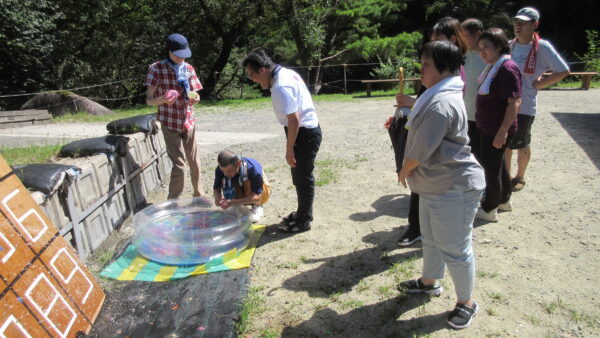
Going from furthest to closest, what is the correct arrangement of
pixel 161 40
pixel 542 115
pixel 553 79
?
pixel 161 40
pixel 542 115
pixel 553 79

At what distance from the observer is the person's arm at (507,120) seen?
3.24 m

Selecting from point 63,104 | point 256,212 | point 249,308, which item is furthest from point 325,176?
point 63,104

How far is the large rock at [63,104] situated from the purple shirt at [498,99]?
1147 cm

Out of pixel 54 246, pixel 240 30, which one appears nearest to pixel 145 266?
pixel 54 246

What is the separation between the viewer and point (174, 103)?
4.24 meters

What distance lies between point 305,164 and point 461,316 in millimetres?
1695

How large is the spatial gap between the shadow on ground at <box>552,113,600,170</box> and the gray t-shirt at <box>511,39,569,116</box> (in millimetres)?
1969

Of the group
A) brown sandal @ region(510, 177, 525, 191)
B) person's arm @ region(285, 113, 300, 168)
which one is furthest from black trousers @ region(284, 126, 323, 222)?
brown sandal @ region(510, 177, 525, 191)

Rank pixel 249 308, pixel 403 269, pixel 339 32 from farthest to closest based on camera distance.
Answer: pixel 339 32
pixel 403 269
pixel 249 308

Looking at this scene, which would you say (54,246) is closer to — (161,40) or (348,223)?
(348,223)

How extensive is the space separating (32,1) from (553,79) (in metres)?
15.7

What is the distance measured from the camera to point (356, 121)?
9414mm

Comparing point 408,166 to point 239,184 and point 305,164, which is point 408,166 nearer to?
point 305,164

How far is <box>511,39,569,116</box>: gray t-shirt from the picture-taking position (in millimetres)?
3887
